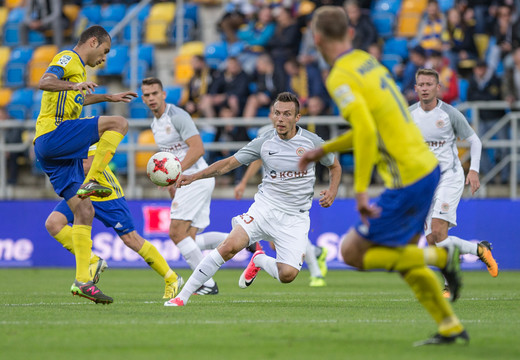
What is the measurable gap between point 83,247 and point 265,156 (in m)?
2.08

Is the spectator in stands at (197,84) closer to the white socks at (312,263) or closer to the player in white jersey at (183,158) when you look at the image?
the white socks at (312,263)

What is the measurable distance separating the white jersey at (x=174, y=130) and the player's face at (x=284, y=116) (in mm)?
2018

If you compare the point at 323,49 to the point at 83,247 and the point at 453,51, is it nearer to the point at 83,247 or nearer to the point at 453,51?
the point at 83,247

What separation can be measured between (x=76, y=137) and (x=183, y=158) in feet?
8.45

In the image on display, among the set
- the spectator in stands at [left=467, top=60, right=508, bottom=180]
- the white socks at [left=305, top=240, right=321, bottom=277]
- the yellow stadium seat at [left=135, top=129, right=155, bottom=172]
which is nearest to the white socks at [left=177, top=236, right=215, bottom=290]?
the white socks at [left=305, top=240, right=321, bottom=277]

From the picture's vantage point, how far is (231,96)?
1738 cm

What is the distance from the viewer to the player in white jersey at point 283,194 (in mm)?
8922

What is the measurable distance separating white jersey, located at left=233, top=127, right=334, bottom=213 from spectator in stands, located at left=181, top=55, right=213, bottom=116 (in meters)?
8.57

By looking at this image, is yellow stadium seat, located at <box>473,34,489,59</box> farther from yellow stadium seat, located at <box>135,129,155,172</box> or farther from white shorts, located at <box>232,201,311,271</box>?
white shorts, located at <box>232,201,311,271</box>

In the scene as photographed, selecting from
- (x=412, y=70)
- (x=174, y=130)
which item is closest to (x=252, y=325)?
(x=174, y=130)

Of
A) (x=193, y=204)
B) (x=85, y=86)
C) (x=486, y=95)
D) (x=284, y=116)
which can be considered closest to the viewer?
(x=85, y=86)

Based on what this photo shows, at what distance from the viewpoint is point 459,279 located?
596 cm

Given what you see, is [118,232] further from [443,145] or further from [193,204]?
[443,145]

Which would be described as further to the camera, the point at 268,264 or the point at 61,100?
the point at 268,264
